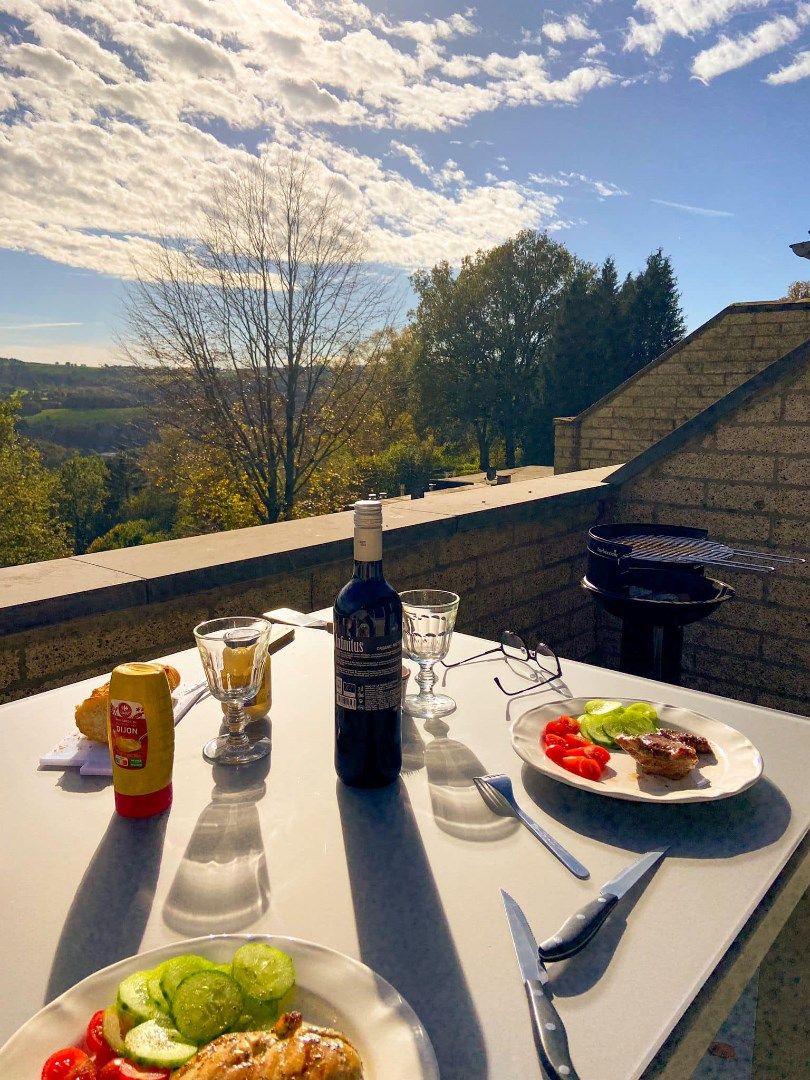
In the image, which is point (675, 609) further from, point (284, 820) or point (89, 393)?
point (89, 393)

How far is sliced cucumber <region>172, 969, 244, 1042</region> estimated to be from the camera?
2.45 feet

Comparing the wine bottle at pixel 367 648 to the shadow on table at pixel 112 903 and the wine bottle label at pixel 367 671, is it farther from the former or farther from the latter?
the shadow on table at pixel 112 903

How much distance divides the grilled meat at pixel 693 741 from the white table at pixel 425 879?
118mm

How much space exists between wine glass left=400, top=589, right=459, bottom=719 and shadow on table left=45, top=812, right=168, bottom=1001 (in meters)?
0.64

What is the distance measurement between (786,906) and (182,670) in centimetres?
140

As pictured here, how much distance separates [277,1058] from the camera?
26.9 inches

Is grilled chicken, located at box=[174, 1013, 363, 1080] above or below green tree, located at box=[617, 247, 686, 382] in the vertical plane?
below

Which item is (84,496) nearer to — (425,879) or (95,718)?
(95,718)

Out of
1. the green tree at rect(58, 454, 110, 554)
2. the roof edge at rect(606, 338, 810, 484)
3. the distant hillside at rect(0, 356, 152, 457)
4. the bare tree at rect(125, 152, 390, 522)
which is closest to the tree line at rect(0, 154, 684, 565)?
the bare tree at rect(125, 152, 390, 522)

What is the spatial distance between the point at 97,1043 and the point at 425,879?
460mm

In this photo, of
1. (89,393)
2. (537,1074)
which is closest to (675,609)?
(537,1074)

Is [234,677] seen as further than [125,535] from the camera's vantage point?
No

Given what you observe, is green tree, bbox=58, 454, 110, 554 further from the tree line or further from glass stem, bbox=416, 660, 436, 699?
glass stem, bbox=416, 660, 436, 699

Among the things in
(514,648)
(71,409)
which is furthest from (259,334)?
(71,409)
